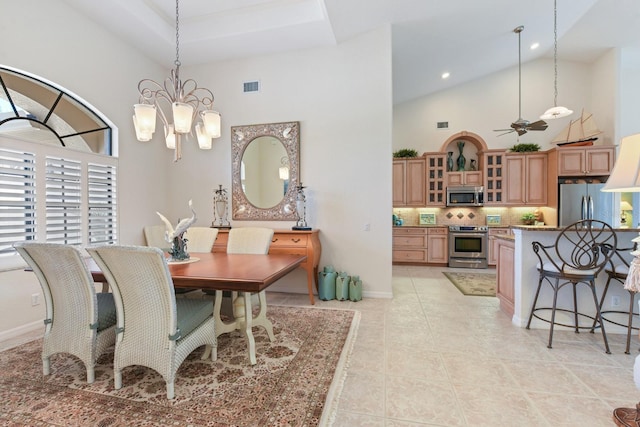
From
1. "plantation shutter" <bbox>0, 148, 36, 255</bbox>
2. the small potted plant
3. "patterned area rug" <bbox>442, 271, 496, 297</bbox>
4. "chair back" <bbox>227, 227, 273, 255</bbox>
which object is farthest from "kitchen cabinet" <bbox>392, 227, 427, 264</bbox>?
"plantation shutter" <bbox>0, 148, 36, 255</bbox>

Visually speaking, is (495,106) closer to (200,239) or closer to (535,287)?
(535,287)

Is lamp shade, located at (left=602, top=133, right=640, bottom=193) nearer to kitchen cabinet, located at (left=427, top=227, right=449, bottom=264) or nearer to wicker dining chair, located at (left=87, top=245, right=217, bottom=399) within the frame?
wicker dining chair, located at (left=87, top=245, right=217, bottom=399)

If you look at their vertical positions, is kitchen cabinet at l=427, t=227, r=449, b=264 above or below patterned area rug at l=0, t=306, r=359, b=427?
above

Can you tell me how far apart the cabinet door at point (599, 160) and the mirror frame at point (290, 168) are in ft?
17.9

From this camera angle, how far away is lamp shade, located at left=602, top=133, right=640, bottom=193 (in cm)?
159

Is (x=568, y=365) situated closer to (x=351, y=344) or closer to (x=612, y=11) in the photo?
(x=351, y=344)

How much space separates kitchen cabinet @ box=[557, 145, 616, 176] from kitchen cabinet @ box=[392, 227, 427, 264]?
9.26 ft

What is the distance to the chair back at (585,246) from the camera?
2453 mm

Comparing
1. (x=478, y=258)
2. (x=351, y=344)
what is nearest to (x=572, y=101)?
(x=478, y=258)

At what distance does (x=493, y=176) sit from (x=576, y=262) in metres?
4.02

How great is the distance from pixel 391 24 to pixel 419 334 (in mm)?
3901

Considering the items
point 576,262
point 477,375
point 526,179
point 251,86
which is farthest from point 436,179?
point 477,375

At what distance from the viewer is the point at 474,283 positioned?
4.74 metres

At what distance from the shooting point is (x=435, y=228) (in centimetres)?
626
